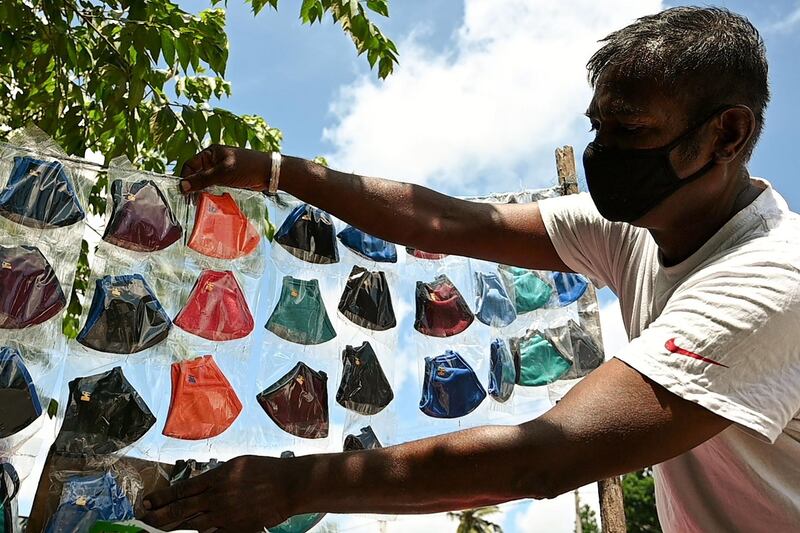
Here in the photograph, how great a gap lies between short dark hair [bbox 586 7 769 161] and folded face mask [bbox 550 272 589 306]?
1450 millimetres

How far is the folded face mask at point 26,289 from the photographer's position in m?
2.12

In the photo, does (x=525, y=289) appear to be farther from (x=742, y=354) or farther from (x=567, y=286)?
(x=742, y=354)

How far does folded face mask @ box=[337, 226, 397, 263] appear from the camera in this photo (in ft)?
8.95

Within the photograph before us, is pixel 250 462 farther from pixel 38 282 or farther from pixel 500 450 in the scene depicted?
pixel 38 282

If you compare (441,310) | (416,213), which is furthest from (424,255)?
(416,213)

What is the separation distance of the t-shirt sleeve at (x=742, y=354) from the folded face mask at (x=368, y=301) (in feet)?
4.81

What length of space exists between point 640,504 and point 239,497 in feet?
73.0

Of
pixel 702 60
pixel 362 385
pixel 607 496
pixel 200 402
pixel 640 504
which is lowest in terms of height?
pixel 607 496

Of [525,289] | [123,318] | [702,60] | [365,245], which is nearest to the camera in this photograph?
[702,60]

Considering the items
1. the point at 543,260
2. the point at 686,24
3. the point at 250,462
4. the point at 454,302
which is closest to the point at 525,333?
the point at 454,302

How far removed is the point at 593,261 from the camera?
2047 millimetres

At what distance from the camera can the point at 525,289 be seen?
304 centimetres

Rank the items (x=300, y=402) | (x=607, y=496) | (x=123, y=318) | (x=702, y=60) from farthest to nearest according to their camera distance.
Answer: (x=607, y=496) < (x=300, y=402) < (x=123, y=318) < (x=702, y=60)

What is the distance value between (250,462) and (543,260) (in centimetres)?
109
